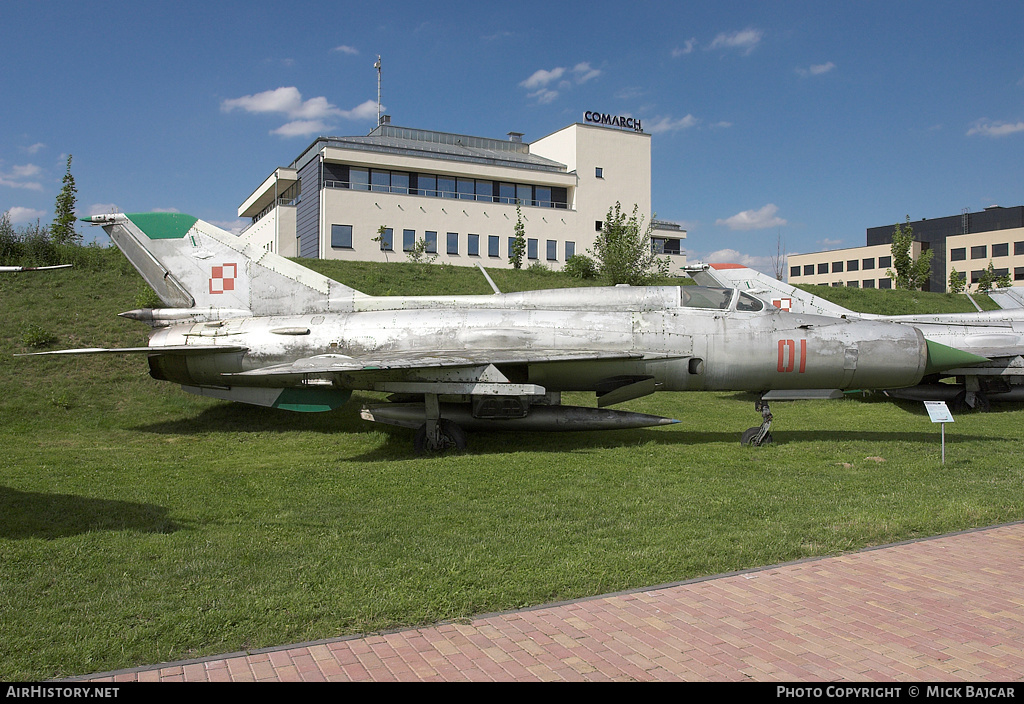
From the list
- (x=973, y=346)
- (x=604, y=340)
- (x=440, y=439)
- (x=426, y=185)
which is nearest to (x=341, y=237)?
(x=426, y=185)

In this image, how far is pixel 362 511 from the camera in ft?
24.1

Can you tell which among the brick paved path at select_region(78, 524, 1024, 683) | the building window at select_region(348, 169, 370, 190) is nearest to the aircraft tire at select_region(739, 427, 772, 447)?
the brick paved path at select_region(78, 524, 1024, 683)

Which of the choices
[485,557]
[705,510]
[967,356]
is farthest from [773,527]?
[967,356]

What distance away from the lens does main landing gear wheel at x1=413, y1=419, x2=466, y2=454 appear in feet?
37.2

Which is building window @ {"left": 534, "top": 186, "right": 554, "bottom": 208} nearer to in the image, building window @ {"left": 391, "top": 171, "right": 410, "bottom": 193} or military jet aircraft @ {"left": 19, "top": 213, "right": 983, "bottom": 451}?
building window @ {"left": 391, "top": 171, "right": 410, "bottom": 193}

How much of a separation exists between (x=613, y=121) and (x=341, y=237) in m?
21.6

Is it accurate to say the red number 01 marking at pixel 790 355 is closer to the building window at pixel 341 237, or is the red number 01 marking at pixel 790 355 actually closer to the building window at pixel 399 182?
the building window at pixel 341 237

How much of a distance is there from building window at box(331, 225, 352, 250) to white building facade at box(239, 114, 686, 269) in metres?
0.06

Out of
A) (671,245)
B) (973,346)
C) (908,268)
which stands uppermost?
(671,245)

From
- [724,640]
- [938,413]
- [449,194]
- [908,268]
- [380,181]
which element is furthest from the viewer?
[449,194]

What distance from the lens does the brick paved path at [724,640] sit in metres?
3.87

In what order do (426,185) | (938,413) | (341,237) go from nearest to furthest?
1. (938,413)
2. (341,237)
3. (426,185)

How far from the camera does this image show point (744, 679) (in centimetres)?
380

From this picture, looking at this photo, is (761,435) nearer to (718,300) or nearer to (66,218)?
(718,300)
